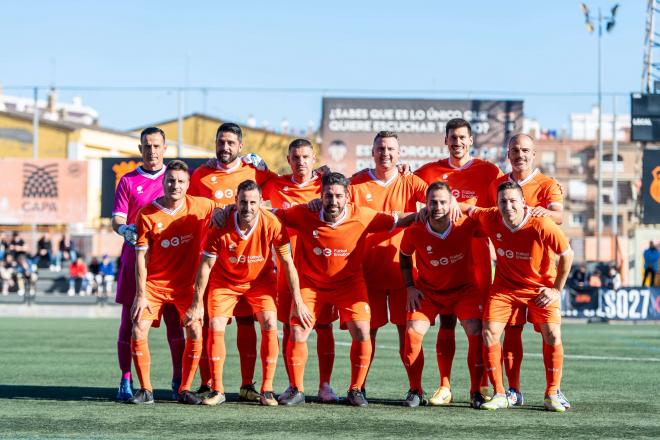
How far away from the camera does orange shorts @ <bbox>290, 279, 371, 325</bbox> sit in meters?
8.96

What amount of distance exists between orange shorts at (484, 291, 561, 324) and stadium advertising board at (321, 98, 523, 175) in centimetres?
2192

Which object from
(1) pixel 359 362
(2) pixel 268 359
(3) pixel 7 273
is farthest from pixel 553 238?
(3) pixel 7 273

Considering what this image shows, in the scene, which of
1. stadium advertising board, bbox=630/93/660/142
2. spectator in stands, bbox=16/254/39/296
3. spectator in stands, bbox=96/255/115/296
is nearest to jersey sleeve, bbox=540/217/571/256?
stadium advertising board, bbox=630/93/660/142

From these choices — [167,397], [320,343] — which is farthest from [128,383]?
[320,343]

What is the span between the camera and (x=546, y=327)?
345 inches

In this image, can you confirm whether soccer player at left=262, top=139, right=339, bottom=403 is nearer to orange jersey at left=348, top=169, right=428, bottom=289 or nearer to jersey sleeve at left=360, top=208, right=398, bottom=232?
orange jersey at left=348, top=169, right=428, bottom=289

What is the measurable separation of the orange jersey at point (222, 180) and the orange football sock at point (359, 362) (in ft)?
5.82

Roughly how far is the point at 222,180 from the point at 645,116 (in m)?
17.0

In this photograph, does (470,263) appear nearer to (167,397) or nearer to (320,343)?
(320,343)

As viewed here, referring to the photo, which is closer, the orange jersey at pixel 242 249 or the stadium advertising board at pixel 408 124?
the orange jersey at pixel 242 249

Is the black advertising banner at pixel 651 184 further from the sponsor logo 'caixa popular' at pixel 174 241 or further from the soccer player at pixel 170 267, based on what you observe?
the sponsor logo 'caixa popular' at pixel 174 241

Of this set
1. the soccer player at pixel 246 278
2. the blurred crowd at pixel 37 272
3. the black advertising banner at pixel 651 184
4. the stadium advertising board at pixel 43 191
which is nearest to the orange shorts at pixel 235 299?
the soccer player at pixel 246 278

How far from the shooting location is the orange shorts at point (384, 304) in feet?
30.9

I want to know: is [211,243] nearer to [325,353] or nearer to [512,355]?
[325,353]
